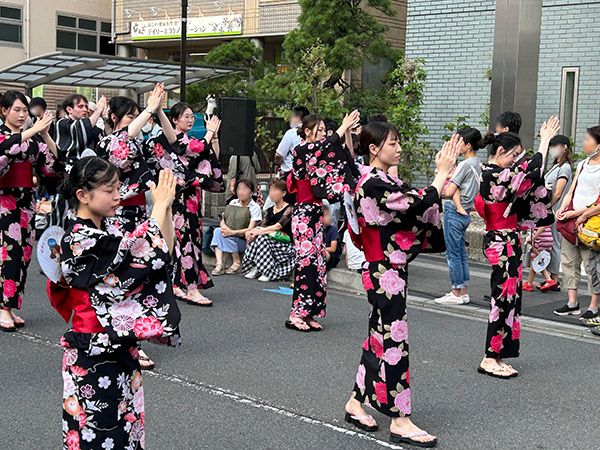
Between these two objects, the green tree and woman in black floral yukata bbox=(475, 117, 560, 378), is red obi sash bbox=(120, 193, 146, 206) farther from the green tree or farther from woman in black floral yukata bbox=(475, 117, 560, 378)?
the green tree

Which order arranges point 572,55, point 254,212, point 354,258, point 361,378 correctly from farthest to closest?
point 572,55 < point 254,212 < point 354,258 < point 361,378

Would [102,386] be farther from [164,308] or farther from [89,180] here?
[89,180]

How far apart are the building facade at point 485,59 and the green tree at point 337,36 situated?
215 inches

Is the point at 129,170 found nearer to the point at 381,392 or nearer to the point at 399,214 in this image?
the point at 399,214


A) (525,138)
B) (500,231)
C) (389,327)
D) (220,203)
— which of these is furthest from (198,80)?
(389,327)

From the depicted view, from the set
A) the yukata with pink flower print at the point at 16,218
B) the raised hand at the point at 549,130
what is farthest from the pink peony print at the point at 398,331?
the yukata with pink flower print at the point at 16,218

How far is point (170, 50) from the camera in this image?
33.3 m

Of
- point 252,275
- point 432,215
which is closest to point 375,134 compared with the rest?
point 432,215

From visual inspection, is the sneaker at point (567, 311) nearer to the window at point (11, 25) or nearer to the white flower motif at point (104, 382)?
the white flower motif at point (104, 382)

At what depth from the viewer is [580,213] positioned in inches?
302

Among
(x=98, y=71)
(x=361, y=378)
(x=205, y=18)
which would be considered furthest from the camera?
(x=205, y=18)

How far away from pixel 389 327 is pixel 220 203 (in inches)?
419

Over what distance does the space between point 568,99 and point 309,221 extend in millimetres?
7273

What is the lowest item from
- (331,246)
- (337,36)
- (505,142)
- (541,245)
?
(331,246)
